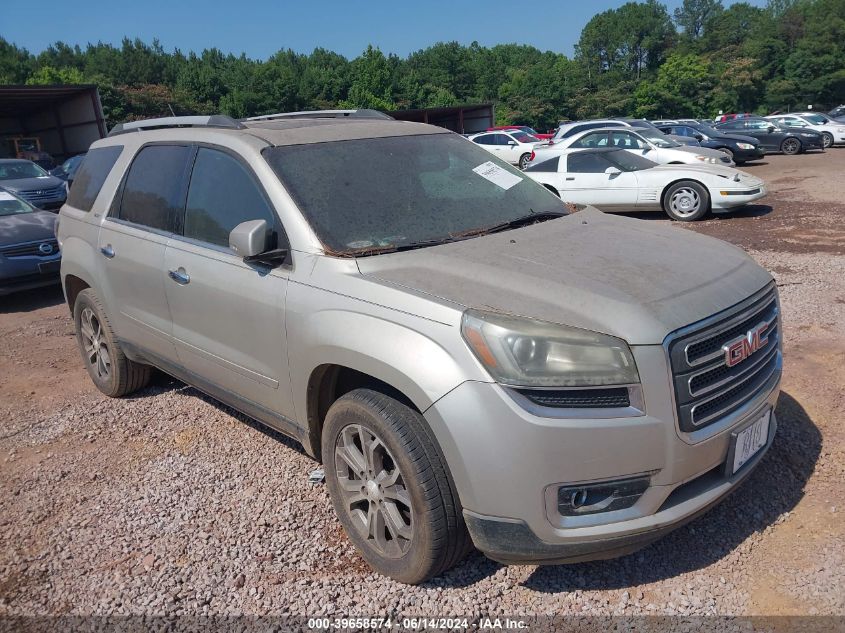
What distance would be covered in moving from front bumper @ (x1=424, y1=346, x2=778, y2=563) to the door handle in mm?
1824

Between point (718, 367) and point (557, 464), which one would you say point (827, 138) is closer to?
point (718, 367)

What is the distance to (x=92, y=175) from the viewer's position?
4742 millimetres

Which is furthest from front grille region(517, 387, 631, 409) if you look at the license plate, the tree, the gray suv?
the tree

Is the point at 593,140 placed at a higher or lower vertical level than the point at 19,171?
lower

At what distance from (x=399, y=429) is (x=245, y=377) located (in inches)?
46.1

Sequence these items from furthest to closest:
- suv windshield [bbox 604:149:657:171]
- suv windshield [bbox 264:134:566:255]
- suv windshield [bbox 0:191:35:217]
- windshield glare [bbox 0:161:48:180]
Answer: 1. windshield glare [bbox 0:161:48:180]
2. suv windshield [bbox 604:149:657:171]
3. suv windshield [bbox 0:191:35:217]
4. suv windshield [bbox 264:134:566:255]

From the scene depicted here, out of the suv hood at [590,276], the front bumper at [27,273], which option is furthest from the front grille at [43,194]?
the suv hood at [590,276]

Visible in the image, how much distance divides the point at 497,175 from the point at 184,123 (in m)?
1.99

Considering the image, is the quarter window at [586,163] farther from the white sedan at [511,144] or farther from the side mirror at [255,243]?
the white sedan at [511,144]

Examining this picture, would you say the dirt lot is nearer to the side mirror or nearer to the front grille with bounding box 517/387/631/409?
the front grille with bounding box 517/387/631/409

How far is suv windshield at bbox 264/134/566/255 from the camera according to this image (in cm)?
→ 303

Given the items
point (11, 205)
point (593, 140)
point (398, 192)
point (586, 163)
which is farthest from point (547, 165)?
point (398, 192)

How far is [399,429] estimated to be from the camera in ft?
8.10

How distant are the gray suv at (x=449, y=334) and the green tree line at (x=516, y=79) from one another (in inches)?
2502
